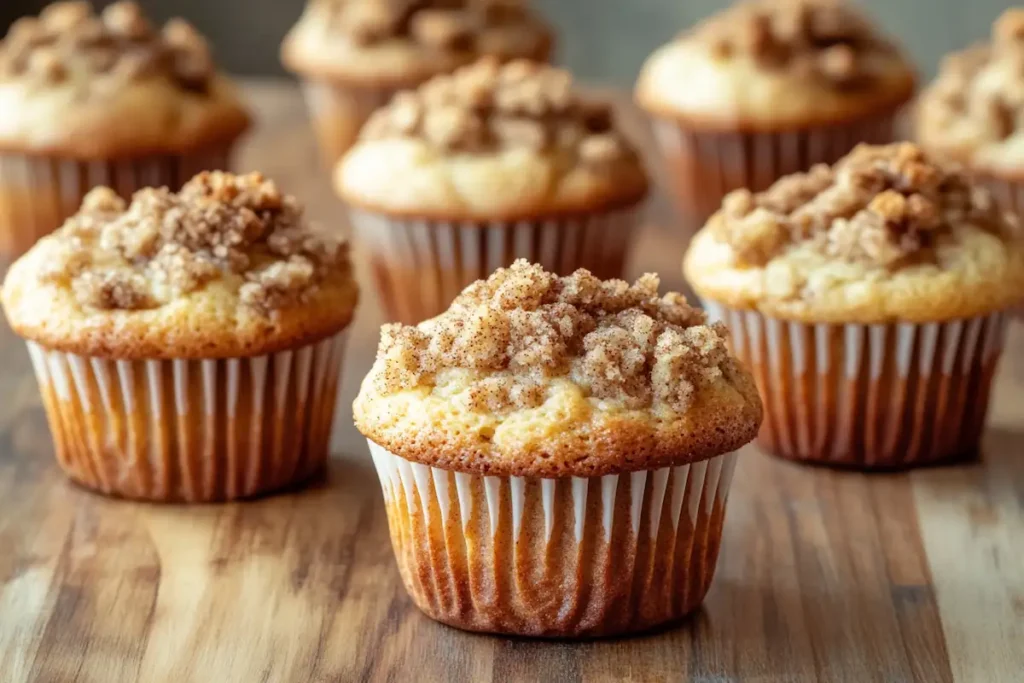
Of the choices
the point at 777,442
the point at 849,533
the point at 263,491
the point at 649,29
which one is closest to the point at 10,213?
the point at 263,491

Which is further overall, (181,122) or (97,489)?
(181,122)

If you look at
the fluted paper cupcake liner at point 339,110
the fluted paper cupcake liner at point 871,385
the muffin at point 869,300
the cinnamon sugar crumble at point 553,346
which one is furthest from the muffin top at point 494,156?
the cinnamon sugar crumble at point 553,346

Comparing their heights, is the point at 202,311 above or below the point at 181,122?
above

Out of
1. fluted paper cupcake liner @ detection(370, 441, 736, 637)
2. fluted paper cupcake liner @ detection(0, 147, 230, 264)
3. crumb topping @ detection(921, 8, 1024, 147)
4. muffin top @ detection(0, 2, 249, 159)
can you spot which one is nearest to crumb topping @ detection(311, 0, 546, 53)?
muffin top @ detection(0, 2, 249, 159)

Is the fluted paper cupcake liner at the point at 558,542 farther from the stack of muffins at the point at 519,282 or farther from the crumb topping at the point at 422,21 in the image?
the crumb topping at the point at 422,21

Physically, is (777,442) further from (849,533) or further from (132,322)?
(132,322)

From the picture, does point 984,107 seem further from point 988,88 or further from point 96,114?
point 96,114
